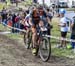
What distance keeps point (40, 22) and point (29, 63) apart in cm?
163

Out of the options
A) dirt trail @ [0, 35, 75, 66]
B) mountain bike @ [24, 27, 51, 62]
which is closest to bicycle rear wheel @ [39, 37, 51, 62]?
mountain bike @ [24, 27, 51, 62]

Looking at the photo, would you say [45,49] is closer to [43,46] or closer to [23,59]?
[43,46]

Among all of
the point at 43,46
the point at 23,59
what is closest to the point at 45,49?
the point at 43,46

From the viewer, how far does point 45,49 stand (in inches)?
421

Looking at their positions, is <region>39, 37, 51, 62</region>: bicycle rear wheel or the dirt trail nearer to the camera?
the dirt trail

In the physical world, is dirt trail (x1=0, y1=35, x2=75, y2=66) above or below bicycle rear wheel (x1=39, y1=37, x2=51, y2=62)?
below

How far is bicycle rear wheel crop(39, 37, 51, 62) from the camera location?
34.2ft

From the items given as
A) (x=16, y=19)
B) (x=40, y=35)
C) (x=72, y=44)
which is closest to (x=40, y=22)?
(x=40, y=35)

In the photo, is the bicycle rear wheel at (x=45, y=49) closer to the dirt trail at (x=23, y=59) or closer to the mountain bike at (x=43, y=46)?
the mountain bike at (x=43, y=46)

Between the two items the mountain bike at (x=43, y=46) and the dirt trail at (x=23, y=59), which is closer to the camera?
the dirt trail at (x=23, y=59)

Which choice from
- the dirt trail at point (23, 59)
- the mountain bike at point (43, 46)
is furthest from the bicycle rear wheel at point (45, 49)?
the dirt trail at point (23, 59)

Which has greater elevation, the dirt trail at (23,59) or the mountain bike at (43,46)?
the mountain bike at (43,46)

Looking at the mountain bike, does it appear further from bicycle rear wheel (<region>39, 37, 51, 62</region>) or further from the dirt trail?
the dirt trail

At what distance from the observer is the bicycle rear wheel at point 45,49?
34.2 feet
